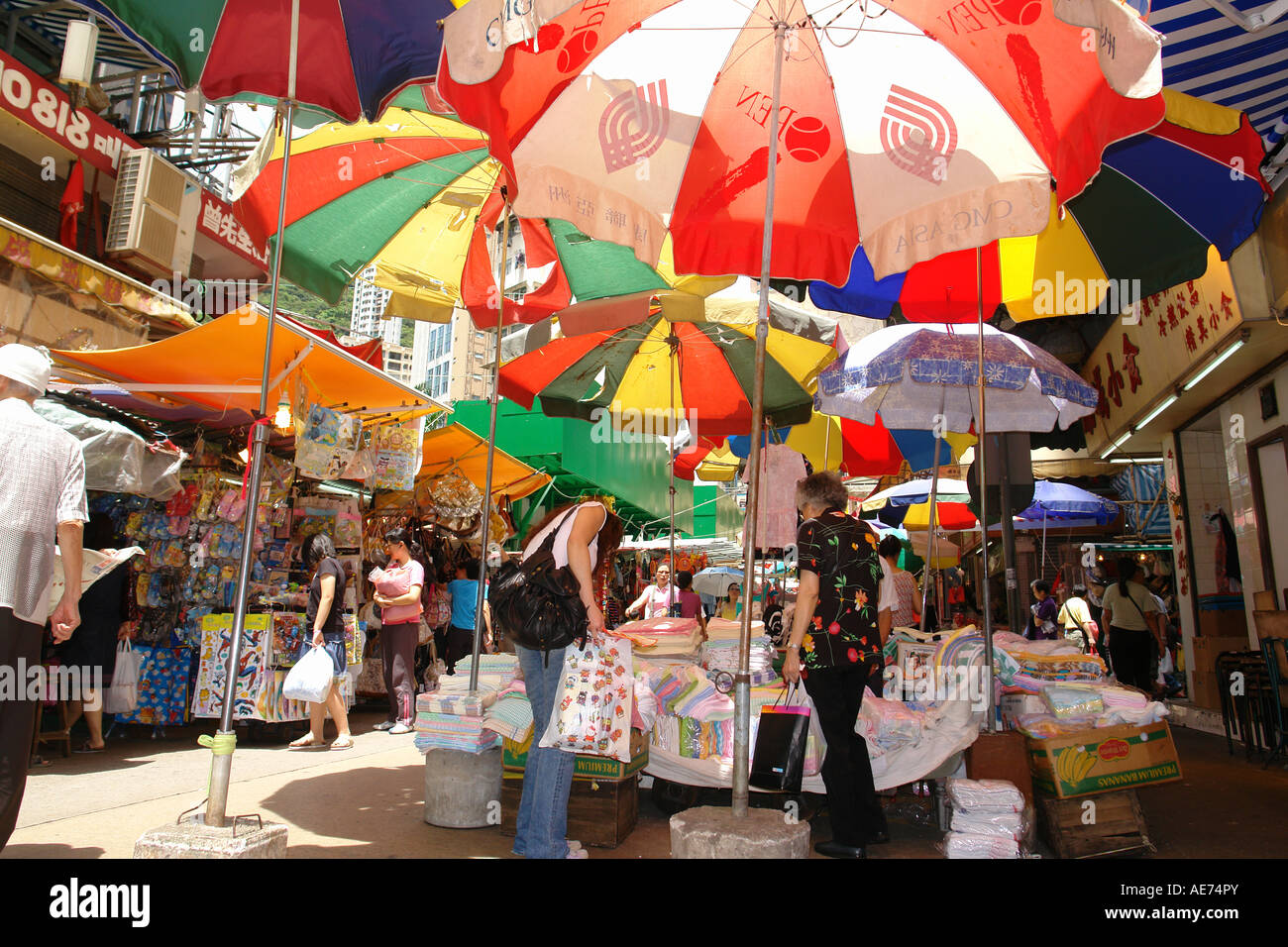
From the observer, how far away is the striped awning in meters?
4.53

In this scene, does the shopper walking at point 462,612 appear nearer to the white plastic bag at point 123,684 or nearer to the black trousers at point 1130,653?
the white plastic bag at point 123,684

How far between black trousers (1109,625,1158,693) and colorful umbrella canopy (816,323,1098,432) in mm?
4258

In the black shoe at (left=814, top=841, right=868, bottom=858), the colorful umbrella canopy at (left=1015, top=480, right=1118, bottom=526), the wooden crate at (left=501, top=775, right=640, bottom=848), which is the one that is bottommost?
the black shoe at (left=814, top=841, right=868, bottom=858)

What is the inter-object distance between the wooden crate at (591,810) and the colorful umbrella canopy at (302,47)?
3622mm

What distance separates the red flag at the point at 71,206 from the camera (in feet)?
31.6

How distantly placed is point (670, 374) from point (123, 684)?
224 inches

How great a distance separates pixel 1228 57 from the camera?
494 centimetres

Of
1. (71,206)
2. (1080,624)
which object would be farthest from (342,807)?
(1080,624)

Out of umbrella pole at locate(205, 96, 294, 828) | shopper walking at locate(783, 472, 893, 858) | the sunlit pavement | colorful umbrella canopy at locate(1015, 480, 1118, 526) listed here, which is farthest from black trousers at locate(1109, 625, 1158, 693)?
umbrella pole at locate(205, 96, 294, 828)

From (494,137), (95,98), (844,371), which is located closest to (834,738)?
(844,371)

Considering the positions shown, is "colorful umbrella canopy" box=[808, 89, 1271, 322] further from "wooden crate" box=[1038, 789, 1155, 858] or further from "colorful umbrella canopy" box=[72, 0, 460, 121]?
"wooden crate" box=[1038, 789, 1155, 858]

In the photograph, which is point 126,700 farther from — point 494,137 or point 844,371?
point 844,371

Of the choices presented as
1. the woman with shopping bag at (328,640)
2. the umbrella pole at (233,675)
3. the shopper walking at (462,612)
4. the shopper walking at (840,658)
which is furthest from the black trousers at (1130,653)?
the umbrella pole at (233,675)

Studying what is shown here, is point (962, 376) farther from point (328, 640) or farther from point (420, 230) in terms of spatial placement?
point (328, 640)
